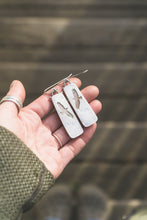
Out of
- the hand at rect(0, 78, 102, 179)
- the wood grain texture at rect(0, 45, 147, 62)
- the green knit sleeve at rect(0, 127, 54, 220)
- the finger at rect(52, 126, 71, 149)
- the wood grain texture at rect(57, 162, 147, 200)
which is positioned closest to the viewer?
the green knit sleeve at rect(0, 127, 54, 220)

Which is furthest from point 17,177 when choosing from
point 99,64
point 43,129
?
point 99,64

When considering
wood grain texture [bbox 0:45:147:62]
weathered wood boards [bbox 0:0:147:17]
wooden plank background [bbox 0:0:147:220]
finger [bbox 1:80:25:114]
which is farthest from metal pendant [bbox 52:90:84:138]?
weathered wood boards [bbox 0:0:147:17]

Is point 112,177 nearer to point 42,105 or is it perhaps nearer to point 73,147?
point 73,147

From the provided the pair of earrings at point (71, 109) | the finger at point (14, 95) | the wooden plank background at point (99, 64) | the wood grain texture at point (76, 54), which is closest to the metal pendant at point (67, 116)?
the pair of earrings at point (71, 109)

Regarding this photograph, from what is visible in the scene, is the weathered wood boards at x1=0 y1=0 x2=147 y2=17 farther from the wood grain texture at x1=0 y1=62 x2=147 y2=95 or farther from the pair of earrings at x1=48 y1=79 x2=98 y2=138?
the pair of earrings at x1=48 y1=79 x2=98 y2=138

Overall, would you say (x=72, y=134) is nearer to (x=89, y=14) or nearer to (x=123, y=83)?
(x=123, y=83)

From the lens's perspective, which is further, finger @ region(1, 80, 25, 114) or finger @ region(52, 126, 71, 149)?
finger @ region(52, 126, 71, 149)

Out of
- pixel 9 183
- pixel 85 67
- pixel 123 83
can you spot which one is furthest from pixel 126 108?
pixel 9 183
